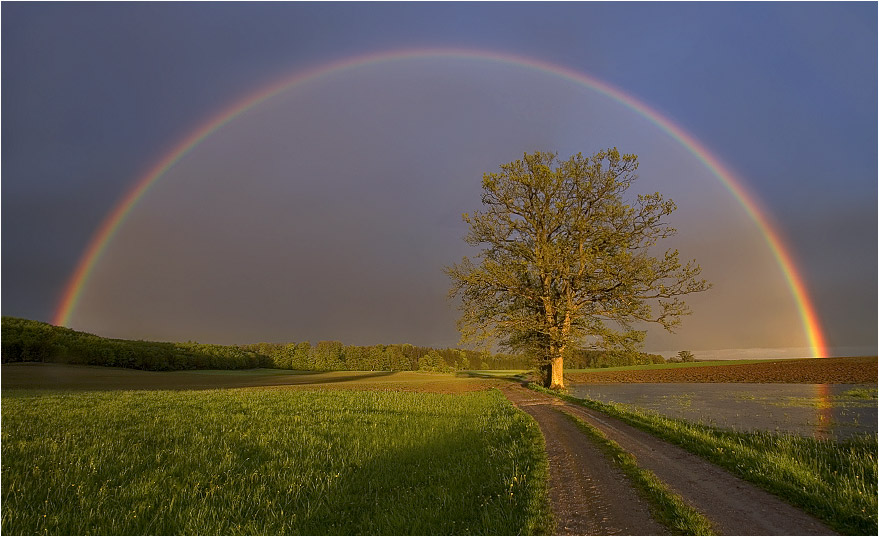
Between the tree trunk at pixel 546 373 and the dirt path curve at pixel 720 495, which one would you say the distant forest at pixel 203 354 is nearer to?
the tree trunk at pixel 546 373

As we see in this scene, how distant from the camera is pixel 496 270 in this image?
110 ft

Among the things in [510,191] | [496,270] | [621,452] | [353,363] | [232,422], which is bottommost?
[353,363]

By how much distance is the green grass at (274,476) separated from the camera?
702cm

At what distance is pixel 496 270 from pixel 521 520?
27593 mm

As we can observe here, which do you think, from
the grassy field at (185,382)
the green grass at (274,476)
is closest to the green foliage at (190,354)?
the grassy field at (185,382)

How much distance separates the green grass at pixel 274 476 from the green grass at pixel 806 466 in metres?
4.09

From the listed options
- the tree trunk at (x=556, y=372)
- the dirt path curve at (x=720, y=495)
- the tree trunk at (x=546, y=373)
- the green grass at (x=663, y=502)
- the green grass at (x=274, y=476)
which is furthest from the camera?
the tree trunk at (x=546, y=373)

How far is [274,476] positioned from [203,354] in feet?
446

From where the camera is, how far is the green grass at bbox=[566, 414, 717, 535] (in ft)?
20.1

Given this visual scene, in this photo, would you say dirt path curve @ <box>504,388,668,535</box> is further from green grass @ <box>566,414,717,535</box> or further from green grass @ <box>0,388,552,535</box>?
green grass @ <box>0,388,552,535</box>

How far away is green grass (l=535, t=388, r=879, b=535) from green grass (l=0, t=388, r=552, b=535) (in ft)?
13.4

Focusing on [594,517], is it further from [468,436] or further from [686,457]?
[468,436]

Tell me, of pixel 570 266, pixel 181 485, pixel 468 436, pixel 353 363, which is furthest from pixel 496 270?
pixel 353 363

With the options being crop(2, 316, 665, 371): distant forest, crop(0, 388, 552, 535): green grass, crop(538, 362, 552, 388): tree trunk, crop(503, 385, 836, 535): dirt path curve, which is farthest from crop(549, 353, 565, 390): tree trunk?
crop(2, 316, 665, 371): distant forest
